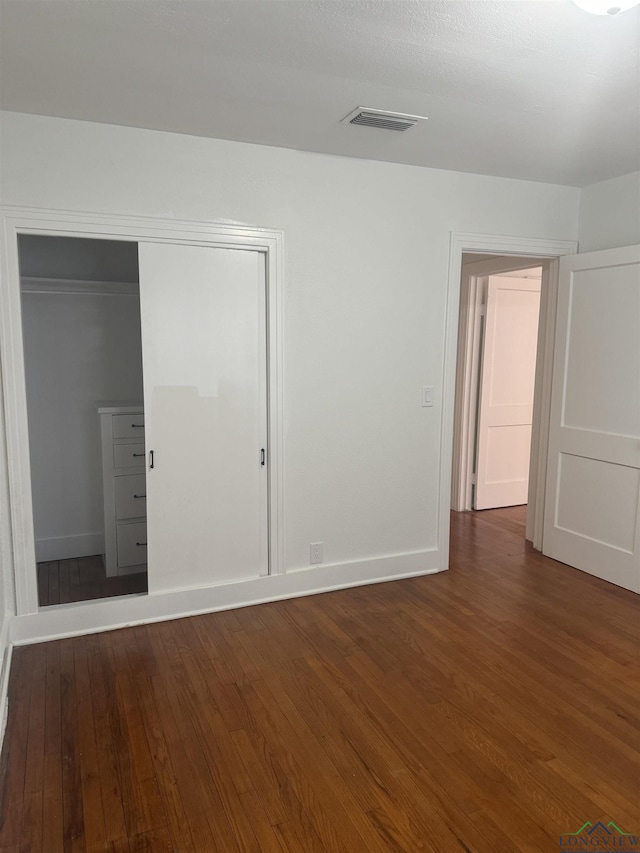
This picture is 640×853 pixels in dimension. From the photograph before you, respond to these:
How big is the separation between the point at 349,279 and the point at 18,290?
1766 mm

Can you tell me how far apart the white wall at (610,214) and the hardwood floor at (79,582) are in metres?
3.81

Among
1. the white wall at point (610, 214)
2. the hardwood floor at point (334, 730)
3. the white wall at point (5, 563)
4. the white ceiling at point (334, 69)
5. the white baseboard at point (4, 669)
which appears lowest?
the hardwood floor at point (334, 730)

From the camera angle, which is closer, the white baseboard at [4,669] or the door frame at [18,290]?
the white baseboard at [4,669]

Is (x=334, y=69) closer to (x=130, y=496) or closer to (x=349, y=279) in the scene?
(x=349, y=279)

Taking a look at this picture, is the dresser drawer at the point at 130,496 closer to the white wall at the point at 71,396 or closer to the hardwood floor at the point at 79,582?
the hardwood floor at the point at 79,582

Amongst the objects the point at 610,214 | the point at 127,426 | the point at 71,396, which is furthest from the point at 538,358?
the point at 71,396

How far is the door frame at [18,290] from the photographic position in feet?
9.20

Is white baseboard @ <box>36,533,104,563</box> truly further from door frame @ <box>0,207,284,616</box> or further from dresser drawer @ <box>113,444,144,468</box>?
door frame @ <box>0,207,284,616</box>

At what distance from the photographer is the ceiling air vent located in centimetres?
273

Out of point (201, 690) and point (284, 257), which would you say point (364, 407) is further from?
point (201, 690)

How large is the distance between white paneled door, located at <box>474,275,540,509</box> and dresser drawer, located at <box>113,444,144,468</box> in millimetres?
3023

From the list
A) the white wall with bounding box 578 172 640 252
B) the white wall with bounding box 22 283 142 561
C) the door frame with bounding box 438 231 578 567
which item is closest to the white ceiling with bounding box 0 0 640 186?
the white wall with bounding box 578 172 640 252
